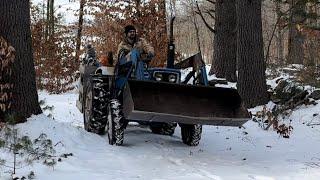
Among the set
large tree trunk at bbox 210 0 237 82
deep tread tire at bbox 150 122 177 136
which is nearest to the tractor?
deep tread tire at bbox 150 122 177 136

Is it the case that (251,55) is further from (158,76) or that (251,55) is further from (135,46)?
(158,76)

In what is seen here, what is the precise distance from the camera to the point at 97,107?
8859mm

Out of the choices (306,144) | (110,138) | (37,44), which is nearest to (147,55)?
(110,138)

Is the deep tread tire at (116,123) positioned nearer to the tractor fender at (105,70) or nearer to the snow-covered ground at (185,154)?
the snow-covered ground at (185,154)

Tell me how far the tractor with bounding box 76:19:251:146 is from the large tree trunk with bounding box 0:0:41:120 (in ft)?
4.46

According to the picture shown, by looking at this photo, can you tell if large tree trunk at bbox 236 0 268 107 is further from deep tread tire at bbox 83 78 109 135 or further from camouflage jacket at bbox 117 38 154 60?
deep tread tire at bbox 83 78 109 135

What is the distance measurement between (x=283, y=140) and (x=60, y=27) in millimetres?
17378

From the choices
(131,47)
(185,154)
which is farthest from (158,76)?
(185,154)

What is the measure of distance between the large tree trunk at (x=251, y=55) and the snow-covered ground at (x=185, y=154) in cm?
155

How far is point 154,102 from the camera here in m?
7.68

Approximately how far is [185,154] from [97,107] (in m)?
1.91

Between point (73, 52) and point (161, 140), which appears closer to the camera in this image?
point (161, 140)

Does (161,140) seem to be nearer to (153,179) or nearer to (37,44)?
(153,179)

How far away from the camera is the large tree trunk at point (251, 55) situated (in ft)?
38.4
